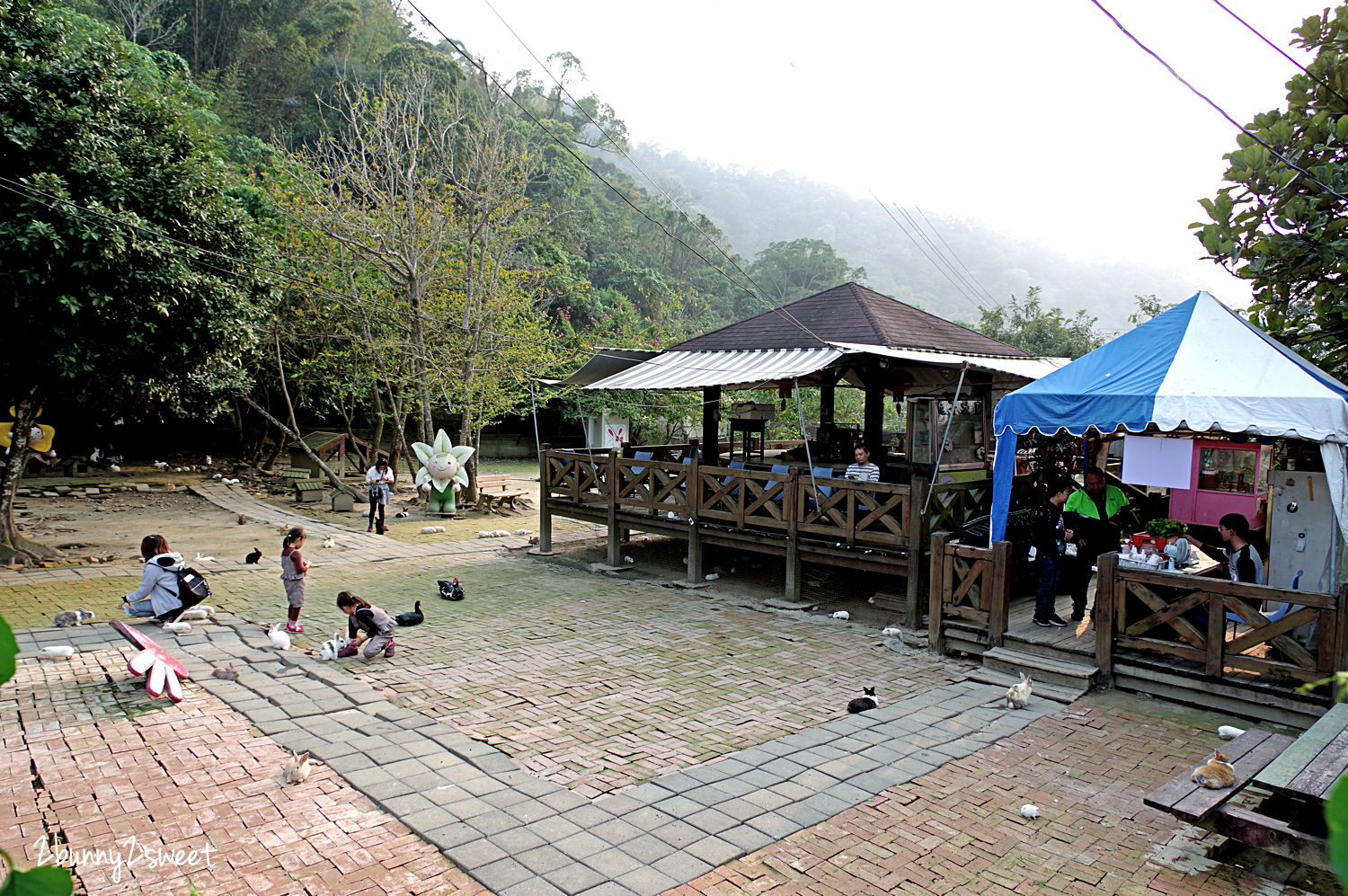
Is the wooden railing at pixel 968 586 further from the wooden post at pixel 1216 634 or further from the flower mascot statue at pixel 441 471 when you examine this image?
the flower mascot statue at pixel 441 471

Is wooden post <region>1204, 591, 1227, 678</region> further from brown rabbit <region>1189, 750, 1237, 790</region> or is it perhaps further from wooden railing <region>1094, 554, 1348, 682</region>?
brown rabbit <region>1189, 750, 1237, 790</region>

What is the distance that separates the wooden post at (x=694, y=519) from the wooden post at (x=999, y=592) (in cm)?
419

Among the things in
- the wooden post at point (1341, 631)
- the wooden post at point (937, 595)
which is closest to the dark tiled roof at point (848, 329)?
the wooden post at point (937, 595)

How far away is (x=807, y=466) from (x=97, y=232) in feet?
30.5

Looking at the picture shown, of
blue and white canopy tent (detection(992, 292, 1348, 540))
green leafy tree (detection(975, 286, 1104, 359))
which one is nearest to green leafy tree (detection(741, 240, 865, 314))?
green leafy tree (detection(975, 286, 1104, 359))

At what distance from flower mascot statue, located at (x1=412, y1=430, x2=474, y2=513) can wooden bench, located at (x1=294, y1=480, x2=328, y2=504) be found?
132 inches

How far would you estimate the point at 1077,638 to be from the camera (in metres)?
7.09

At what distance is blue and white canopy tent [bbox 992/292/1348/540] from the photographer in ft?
19.6

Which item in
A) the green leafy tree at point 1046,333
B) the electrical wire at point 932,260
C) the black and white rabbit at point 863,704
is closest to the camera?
the black and white rabbit at point 863,704

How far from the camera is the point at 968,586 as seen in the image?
24.1ft

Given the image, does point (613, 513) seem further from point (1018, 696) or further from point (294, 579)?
point (1018, 696)

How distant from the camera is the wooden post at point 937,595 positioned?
24.6ft

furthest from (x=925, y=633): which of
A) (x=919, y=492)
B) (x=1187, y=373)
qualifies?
(x=1187, y=373)

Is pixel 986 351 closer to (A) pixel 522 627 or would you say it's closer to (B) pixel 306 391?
(A) pixel 522 627
